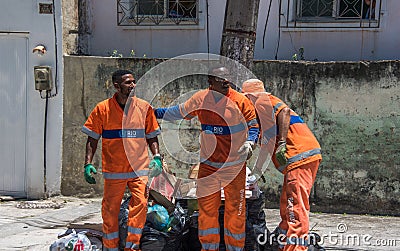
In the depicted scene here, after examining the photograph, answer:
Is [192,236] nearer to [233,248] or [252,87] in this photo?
[233,248]

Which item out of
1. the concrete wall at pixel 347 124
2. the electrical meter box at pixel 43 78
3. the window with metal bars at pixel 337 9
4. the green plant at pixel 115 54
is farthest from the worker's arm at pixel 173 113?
the window with metal bars at pixel 337 9

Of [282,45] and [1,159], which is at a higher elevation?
[282,45]

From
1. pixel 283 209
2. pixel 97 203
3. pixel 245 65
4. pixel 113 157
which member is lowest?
pixel 97 203

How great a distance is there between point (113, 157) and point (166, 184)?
779 millimetres

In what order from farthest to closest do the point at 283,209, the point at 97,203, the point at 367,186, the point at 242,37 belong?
Result: the point at 97,203, the point at 367,186, the point at 242,37, the point at 283,209

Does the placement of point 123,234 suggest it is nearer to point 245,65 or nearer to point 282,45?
point 245,65

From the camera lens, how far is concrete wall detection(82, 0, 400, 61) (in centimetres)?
809

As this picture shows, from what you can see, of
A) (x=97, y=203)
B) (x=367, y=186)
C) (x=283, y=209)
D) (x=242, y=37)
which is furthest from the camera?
(x=97, y=203)

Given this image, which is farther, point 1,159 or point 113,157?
point 1,159

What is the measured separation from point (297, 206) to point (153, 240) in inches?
54.8

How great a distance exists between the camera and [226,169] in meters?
5.40

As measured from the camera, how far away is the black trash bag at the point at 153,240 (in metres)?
5.47

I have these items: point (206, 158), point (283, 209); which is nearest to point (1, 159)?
point (206, 158)

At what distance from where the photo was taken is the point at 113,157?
5.46m
